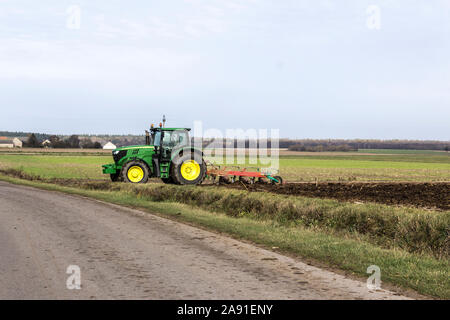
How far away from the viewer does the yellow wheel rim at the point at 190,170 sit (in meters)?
25.9

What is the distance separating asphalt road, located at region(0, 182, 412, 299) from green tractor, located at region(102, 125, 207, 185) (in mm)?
11614

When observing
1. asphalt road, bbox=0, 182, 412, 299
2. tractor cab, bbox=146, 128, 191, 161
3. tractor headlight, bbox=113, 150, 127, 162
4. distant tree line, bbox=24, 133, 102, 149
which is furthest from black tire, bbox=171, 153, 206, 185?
distant tree line, bbox=24, 133, 102, 149

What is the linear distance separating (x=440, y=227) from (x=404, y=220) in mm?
1003

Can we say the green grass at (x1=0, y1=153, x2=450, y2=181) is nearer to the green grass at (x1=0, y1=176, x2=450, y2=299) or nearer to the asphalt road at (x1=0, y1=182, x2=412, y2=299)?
the green grass at (x1=0, y1=176, x2=450, y2=299)

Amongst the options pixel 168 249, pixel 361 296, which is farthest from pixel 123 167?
pixel 361 296

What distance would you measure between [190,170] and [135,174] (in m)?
3.03

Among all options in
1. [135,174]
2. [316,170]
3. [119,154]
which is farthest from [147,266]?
[316,170]

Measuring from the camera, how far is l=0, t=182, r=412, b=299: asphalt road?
7137 mm

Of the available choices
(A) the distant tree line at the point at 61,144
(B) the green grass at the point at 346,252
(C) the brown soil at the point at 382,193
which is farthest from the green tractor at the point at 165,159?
(A) the distant tree line at the point at 61,144

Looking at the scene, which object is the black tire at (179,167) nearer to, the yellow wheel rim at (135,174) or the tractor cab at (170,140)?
the tractor cab at (170,140)

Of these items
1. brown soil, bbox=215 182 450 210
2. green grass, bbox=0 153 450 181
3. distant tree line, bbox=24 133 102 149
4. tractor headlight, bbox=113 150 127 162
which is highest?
distant tree line, bbox=24 133 102 149

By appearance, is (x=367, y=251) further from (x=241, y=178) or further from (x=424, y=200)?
(x=241, y=178)

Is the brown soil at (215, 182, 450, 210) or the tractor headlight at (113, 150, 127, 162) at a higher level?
the tractor headlight at (113, 150, 127, 162)

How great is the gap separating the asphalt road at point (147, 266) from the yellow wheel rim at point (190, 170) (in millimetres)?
11685
